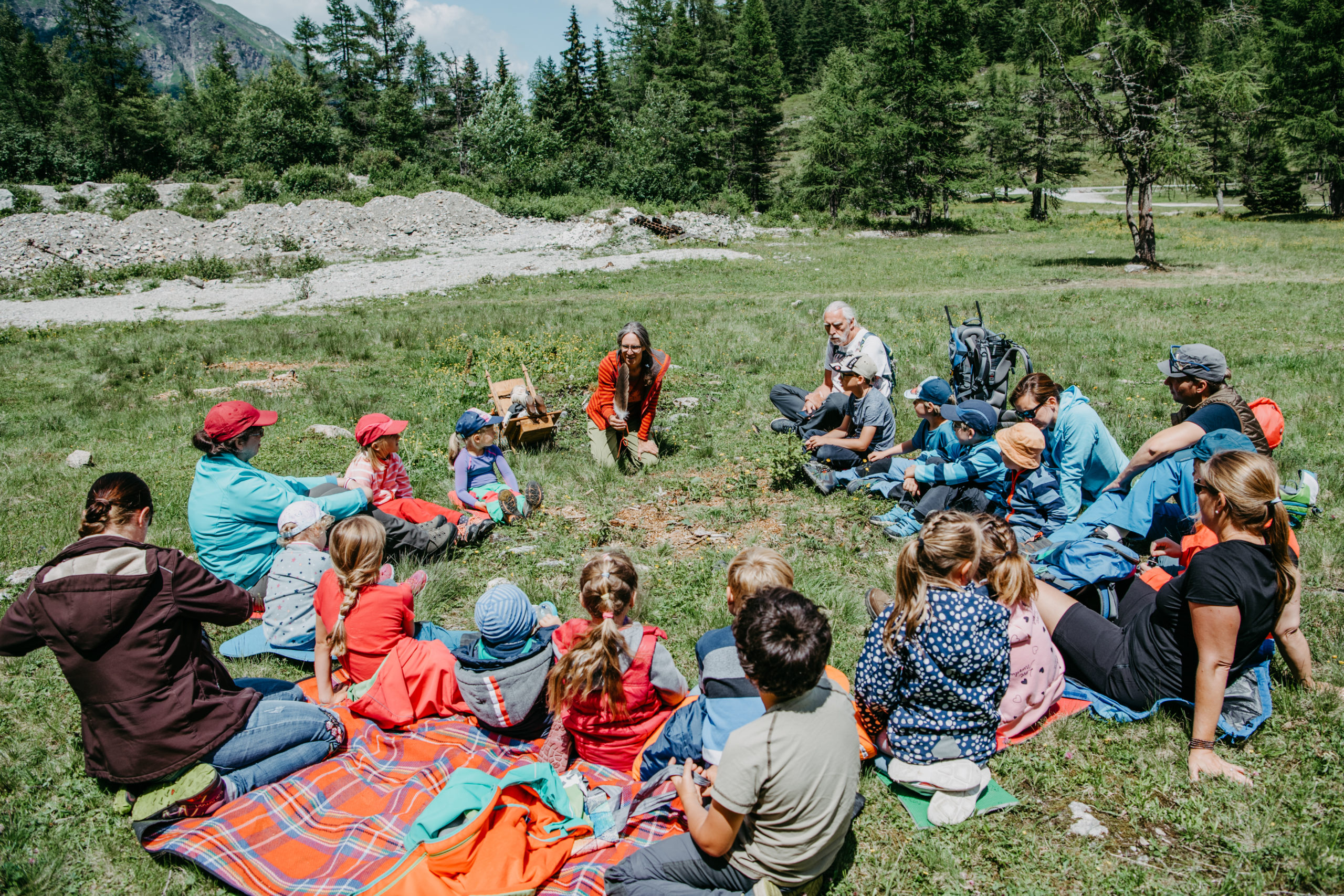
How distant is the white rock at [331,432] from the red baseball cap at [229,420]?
4756mm

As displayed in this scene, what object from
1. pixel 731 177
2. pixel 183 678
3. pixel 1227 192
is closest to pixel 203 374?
pixel 183 678

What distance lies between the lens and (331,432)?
9625 millimetres

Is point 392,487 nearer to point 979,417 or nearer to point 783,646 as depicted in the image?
point 783,646

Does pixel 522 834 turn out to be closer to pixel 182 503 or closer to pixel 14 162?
pixel 182 503

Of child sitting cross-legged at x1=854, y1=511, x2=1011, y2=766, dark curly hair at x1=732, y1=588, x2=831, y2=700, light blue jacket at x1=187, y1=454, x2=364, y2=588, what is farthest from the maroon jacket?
child sitting cross-legged at x1=854, y1=511, x2=1011, y2=766

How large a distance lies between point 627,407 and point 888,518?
10.3 ft

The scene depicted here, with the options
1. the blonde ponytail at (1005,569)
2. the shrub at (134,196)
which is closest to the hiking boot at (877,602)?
the blonde ponytail at (1005,569)

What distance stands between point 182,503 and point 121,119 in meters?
60.0

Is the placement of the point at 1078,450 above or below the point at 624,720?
above

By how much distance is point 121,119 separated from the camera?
5147 centimetres

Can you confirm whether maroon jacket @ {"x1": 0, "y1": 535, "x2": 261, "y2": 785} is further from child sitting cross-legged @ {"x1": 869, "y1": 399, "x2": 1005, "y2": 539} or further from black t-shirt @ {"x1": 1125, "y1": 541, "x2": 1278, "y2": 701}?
child sitting cross-legged @ {"x1": 869, "y1": 399, "x2": 1005, "y2": 539}

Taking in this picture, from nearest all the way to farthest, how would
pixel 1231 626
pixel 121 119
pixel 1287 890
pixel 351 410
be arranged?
pixel 1287 890 → pixel 1231 626 → pixel 351 410 → pixel 121 119

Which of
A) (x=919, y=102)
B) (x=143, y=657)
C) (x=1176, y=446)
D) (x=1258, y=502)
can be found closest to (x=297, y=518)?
(x=143, y=657)

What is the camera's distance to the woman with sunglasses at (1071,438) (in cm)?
585
